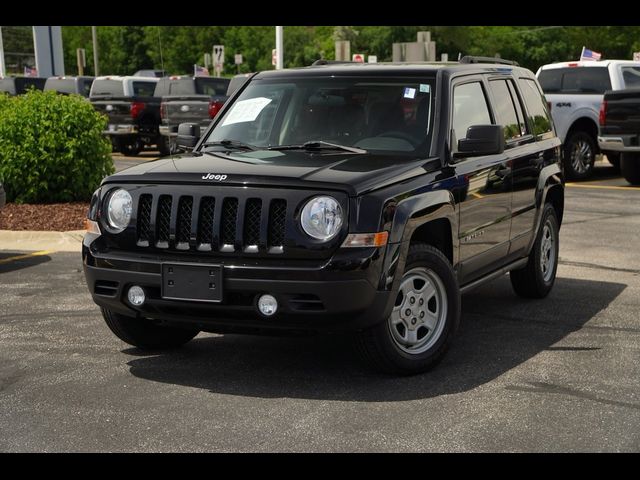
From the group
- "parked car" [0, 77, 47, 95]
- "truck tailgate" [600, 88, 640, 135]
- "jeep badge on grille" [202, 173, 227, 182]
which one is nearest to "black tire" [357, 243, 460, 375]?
"jeep badge on grille" [202, 173, 227, 182]

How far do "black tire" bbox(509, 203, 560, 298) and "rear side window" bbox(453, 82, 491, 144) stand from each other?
4.35ft

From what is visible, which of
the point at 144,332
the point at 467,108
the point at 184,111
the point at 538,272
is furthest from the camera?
the point at 184,111

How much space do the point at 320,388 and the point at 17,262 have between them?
5.36 meters

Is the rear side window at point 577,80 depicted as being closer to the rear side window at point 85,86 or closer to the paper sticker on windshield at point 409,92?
the paper sticker on windshield at point 409,92

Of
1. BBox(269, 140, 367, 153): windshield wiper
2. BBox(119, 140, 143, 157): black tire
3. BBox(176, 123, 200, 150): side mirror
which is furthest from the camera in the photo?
BBox(119, 140, 143, 157): black tire

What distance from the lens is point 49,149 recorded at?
12984 mm

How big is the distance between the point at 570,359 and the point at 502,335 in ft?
2.45

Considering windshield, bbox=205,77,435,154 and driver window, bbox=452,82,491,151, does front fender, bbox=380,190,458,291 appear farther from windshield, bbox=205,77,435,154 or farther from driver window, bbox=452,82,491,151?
driver window, bbox=452,82,491,151

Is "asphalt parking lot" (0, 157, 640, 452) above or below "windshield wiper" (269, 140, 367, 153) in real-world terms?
below

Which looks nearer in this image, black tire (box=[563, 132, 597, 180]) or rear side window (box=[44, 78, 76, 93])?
black tire (box=[563, 132, 597, 180])

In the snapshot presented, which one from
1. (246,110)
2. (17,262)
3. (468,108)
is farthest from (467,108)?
(17,262)

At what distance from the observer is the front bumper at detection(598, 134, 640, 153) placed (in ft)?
54.1

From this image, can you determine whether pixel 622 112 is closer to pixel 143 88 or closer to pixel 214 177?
pixel 214 177
